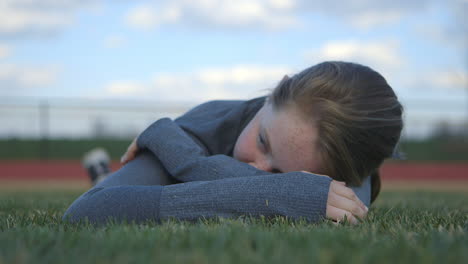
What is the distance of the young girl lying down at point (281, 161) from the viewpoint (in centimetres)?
176

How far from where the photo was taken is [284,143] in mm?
1975

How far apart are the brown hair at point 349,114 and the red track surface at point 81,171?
12.6m

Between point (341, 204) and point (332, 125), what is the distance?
338mm

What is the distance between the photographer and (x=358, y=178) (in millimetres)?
2109

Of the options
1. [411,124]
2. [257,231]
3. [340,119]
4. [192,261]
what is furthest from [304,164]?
[411,124]

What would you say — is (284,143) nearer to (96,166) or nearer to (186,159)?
(186,159)

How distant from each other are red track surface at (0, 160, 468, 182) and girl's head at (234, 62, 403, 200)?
12.6 m

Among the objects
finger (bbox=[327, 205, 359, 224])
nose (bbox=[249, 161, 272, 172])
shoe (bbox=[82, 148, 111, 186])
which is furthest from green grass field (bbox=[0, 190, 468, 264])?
shoe (bbox=[82, 148, 111, 186])

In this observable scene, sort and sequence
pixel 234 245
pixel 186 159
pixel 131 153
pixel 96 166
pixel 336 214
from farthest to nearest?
pixel 96 166 → pixel 131 153 → pixel 186 159 → pixel 336 214 → pixel 234 245

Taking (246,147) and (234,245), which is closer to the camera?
(234,245)

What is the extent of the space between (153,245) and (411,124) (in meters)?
17.6

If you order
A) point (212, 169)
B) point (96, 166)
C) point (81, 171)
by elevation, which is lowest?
point (81, 171)

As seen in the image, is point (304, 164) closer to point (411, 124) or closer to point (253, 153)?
point (253, 153)

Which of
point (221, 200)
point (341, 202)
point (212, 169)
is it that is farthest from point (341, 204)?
point (212, 169)
